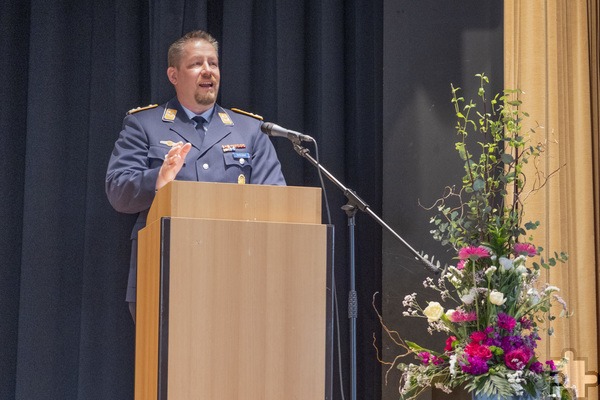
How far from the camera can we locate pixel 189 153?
3.56 metres

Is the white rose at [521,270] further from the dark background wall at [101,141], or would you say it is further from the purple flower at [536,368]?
the dark background wall at [101,141]

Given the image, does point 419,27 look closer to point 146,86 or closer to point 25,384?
point 146,86

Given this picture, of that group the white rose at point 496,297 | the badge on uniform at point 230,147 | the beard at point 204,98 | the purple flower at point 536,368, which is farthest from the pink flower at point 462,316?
the beard at point 204,98

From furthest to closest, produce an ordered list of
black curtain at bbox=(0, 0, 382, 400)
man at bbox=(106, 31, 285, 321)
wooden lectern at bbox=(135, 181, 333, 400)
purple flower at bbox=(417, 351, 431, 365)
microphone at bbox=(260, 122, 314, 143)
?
black curtain at bbox=(0, 0, 382, 400) < man at bbox=(106, 31, 285, 321) < purple flower at bbox=(417, 351, 431, 365) < microphone at bbox=(260, 122, 314, 143) < wooden lectern at bbox=(135, 181, 333, 400)

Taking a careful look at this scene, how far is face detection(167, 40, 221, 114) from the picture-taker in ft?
12.3

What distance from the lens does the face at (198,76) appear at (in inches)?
147

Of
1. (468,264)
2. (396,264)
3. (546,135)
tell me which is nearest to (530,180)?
(546,135)

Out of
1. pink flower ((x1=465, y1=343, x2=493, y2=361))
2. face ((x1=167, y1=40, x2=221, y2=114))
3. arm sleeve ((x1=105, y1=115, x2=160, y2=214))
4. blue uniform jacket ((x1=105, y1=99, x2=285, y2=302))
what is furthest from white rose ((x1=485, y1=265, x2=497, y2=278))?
face ((x1=167, y1=40, x2=221, y2=114))

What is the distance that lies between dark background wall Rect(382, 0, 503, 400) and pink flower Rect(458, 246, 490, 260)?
33.1 inches

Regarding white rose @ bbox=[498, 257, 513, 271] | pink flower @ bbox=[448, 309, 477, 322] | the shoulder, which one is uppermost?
the shoulder

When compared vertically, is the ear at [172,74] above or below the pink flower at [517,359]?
above

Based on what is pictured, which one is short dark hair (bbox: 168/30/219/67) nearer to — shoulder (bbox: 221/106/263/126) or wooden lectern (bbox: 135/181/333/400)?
shoulder (bbox: 221/106/263/126)

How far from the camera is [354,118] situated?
4590mm

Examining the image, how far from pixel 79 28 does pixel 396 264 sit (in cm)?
182
